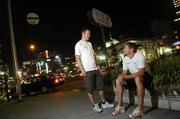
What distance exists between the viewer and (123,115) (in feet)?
17.5

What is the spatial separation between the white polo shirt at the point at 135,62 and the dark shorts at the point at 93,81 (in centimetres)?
78

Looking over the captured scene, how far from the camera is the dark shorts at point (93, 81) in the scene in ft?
20.1

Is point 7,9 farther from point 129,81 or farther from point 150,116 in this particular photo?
point 150,116

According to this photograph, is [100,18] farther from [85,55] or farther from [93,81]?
[93,81]

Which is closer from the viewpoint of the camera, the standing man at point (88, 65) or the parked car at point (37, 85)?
the standing man at point (88, 65)

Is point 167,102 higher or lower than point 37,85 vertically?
higher

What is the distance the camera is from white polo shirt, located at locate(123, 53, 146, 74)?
5.21 metres

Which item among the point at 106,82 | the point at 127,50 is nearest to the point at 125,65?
the point at 127,50

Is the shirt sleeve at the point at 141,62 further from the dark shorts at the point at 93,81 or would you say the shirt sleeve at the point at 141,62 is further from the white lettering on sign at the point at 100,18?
the white lettering on sign at the point at 100,18

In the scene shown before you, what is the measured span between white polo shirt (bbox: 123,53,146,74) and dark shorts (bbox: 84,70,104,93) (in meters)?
0.78

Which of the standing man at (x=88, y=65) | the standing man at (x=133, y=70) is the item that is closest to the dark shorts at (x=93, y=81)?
the standing man at (x=88, y=65)

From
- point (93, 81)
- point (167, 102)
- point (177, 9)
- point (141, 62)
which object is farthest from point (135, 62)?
point (177, 9)

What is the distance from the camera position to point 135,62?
5.38 m

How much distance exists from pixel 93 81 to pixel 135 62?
4.02ft
